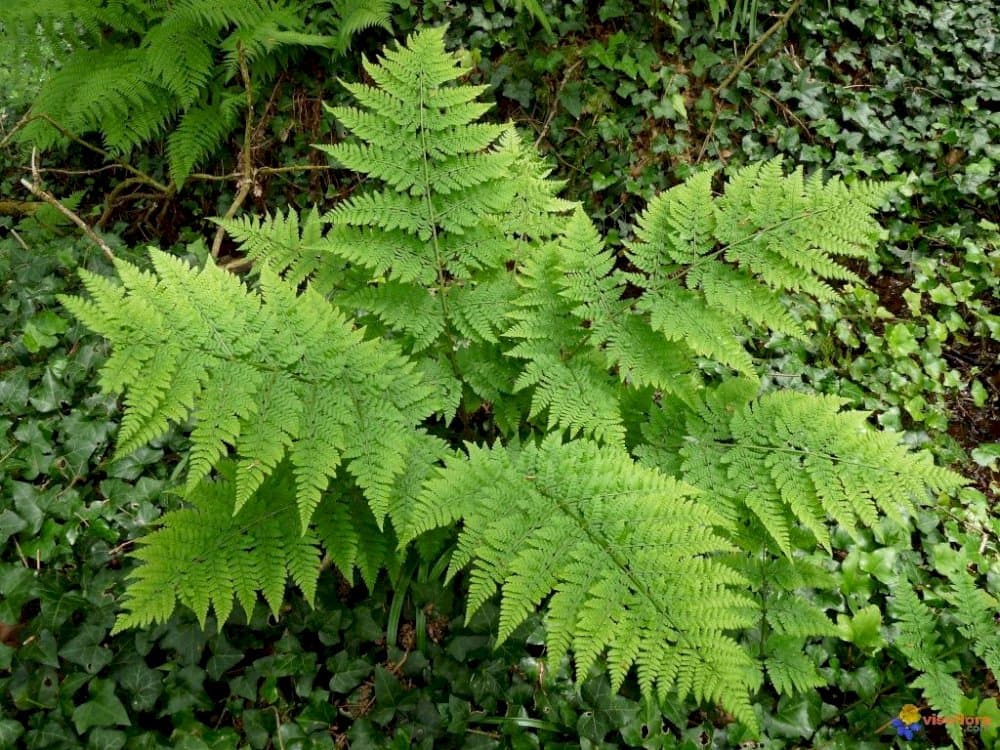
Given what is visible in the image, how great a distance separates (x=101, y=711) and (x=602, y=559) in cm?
174

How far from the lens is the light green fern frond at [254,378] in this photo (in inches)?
72.9

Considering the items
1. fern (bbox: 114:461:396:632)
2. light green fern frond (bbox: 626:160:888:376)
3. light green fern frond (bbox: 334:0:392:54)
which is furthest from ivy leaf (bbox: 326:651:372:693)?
light green fern frond (bbox: 334:0:392:54)

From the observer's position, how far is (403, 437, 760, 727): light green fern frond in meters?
1.79

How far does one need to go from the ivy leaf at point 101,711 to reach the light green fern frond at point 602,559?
1.20 meters

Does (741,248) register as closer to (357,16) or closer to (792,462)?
(792,462)

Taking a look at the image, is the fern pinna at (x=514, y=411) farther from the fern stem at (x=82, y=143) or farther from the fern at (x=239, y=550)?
the fern stem at (x=82, y=143)

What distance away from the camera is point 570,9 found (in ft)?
12.7

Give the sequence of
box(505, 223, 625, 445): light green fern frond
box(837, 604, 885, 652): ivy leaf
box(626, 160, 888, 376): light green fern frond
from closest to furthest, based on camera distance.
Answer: box(626, 160, 888, 376): light green fern frond < box(505, 223, 625, 445): light green fern frond < box(837, 604, 885, 652): ivy leaf

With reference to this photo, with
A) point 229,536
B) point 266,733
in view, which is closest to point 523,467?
point 229,536

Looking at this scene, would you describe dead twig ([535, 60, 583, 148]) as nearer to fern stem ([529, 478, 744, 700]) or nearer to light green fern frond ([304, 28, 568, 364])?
light green fern frond ([304, 28, 568, 364])

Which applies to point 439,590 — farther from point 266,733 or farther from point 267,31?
point 267,31

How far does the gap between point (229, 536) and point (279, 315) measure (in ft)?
2.42

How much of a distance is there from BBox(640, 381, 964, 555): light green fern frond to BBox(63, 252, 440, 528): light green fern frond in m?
1.06

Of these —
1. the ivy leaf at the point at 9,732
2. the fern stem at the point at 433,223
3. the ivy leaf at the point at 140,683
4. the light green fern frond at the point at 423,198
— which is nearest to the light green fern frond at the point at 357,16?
the light green fern frond at the point at 423,198
